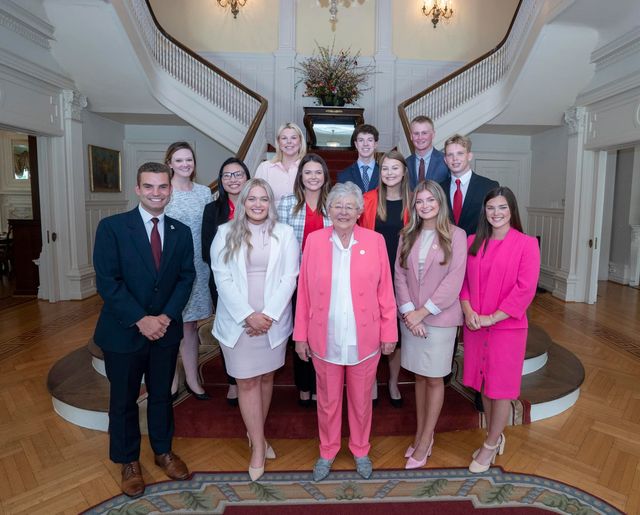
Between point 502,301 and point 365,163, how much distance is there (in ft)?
4.54

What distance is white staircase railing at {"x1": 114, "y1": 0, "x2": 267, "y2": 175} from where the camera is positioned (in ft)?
22.6

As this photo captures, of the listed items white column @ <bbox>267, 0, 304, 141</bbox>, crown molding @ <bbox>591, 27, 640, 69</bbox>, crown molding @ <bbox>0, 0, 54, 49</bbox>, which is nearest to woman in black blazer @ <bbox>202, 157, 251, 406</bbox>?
crown molding @ <bbox>0, 0, 54, 49</bbox>

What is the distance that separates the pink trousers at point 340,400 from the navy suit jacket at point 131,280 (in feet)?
3.02

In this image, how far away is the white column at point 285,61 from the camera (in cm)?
918

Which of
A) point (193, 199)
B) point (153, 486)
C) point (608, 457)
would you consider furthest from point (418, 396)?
point (193, 199)

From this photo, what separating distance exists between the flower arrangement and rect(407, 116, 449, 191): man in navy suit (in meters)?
5.43

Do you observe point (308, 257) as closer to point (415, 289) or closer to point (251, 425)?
point (415, 289)

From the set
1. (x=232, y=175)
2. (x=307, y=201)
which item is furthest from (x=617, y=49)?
(x=232, y=175)

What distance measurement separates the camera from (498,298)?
8.36 feet

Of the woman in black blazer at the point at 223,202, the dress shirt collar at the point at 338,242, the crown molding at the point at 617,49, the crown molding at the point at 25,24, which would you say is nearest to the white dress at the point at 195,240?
the woman in black blazer at the point at 223,202

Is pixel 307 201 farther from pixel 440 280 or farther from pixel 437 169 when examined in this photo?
pixel 437 169

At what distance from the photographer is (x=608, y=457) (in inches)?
115

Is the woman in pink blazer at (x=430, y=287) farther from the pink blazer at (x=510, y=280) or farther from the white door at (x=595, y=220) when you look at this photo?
the white door at (x=595, y=220)

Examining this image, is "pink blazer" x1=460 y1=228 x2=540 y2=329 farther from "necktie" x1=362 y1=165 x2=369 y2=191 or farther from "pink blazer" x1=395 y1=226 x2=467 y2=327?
"necktie" x1=362 y1=165 x2=369 y2=191
